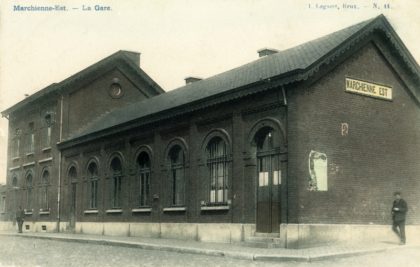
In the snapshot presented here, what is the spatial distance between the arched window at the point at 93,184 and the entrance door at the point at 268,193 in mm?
12784

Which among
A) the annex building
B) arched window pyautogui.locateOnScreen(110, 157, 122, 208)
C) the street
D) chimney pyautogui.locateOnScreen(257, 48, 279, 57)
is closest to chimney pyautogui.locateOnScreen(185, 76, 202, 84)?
the annex building

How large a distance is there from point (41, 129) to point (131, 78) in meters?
6.35

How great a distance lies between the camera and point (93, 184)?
29125mm

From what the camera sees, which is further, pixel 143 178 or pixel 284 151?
pixel 143 178

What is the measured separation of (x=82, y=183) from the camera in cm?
2980

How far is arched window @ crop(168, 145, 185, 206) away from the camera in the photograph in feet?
72.9

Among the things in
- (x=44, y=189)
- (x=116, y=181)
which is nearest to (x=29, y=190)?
(x=44, y=189)

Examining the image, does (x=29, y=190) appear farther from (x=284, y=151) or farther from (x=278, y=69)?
(x=284, y=151)

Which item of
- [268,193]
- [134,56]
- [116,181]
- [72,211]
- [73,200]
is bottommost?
[72,211]

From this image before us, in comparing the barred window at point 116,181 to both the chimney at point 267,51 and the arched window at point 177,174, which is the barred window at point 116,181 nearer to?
the arched window at point 177,174

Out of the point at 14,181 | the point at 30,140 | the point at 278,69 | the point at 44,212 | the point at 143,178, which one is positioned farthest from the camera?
the point at 14,181

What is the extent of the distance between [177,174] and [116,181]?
18.5 feet

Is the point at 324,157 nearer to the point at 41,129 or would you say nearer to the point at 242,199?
the point at 242,199

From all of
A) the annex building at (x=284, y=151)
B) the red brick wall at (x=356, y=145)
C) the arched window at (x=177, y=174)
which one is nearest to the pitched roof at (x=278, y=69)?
the annex building at (x=284, y=151)
